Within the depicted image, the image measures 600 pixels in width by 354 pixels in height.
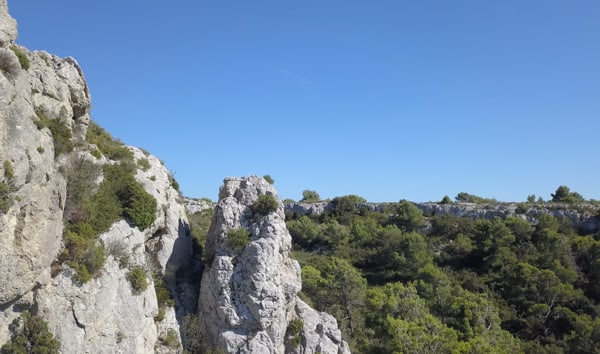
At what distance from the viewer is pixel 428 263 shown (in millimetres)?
49844

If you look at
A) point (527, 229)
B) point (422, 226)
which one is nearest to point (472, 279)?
point (527, 229)

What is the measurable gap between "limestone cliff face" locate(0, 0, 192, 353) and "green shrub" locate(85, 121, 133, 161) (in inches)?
51.5

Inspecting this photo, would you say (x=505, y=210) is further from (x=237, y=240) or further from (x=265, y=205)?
(x=237, y=240)

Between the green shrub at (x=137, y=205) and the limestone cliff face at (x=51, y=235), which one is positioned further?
the green shrub at (x=137, y=205)

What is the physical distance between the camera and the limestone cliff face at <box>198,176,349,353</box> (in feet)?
62.7

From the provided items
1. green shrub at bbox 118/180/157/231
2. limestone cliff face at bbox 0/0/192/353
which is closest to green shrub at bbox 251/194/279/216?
green shrub at bbox 118/180/157/231

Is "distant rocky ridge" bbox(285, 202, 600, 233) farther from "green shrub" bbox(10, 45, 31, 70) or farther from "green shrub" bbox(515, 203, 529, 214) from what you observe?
"green shrub" bbox(10, 45, 31, 70)

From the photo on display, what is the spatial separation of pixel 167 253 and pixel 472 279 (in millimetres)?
39611

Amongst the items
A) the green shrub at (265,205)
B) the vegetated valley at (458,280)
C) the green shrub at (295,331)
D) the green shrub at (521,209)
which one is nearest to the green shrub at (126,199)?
the green shrub at (265,205)

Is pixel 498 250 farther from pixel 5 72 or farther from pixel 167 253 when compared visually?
pixel 5 72

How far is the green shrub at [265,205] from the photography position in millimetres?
22609

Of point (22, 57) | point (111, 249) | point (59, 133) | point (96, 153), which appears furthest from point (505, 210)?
point (22, 57)

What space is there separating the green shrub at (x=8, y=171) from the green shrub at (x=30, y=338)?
16.0 ft

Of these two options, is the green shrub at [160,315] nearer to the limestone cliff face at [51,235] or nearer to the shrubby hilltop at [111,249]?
the shrubby hilltop at [111,249]
